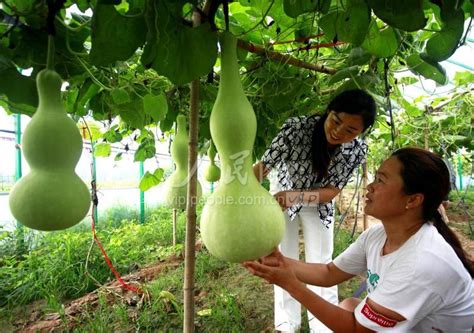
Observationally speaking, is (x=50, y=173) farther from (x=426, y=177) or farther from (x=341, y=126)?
(x=341, y=126)

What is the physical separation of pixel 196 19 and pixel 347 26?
1.33ft

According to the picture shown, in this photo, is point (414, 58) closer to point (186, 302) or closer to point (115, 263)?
point (186, 302)

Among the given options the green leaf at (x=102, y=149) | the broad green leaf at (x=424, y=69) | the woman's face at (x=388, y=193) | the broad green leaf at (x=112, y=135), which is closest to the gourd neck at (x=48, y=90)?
the woman's face at (x=388, y=193)

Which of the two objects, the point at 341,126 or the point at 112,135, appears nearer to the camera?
the point at 341,126

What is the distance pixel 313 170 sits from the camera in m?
1.86

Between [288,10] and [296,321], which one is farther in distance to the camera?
[296,321]

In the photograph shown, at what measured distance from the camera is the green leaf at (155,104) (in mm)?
1147

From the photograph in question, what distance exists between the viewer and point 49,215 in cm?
51

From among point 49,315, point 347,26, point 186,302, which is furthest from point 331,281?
point 49,315

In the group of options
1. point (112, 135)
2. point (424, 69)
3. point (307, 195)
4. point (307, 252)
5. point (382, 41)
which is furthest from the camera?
point (112, 135)

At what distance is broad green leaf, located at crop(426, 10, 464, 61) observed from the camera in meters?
0.75

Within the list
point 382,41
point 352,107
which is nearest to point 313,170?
point 352,107

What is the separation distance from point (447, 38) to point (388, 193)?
0.52 m

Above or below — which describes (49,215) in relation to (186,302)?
above
